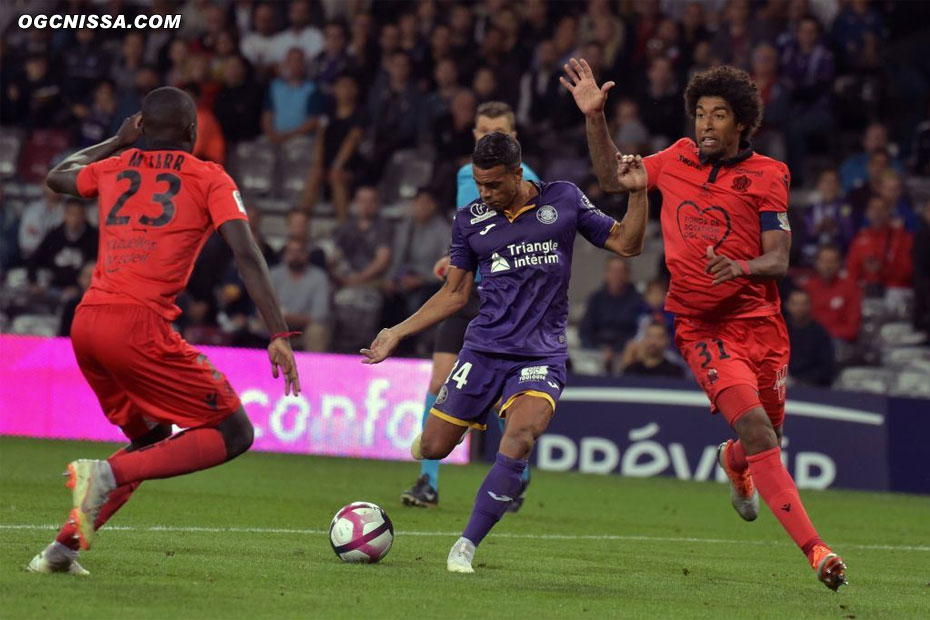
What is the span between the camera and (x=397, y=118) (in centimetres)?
2003

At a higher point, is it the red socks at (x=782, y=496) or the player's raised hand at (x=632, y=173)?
the player's raised hand at (x=632, y=173)

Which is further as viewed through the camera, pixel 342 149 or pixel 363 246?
pixel 342 149

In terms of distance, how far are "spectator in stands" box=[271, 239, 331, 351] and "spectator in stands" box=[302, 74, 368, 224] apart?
2.09 m

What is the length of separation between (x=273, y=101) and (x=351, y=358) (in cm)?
586

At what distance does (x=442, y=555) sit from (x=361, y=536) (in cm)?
73

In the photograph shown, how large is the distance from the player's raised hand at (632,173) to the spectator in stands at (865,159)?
10517 mm

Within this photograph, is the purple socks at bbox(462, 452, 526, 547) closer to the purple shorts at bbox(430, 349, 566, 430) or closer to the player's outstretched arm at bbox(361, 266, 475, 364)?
the purple shorts at bbox(430, 349, 566, 430)

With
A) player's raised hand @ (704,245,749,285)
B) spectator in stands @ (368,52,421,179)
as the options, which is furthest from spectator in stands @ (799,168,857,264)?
player's raised hand @ (704,245,749,285)

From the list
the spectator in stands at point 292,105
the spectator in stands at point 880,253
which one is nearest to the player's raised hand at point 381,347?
the spectator in stands at point 880,253

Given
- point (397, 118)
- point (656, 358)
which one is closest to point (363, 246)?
point (397, 118)

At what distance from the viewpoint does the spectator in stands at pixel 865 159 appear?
58.4 feet

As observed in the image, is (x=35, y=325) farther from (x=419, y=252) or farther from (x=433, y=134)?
(x=433, y=134)

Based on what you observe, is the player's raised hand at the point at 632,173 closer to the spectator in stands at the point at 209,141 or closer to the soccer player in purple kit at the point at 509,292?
the soccer player in purple kit at the point at 509,292

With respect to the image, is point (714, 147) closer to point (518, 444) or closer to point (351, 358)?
point (518, 444)
